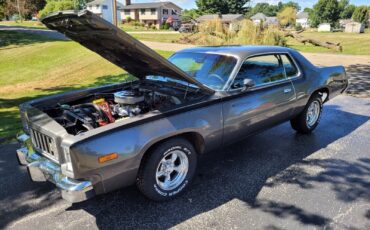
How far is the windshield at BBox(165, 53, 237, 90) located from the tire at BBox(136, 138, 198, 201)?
939 millimetres

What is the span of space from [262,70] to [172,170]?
2140 millimetres

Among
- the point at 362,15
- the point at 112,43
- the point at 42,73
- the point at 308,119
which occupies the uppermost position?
the point at 112,43

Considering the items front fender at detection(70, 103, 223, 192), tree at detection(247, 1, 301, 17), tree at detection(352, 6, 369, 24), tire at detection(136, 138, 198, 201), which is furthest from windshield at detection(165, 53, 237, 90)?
tree at detection(247, 1, 301, 17)

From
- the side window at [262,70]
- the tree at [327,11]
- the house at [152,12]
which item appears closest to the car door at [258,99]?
the side window at [262,70]

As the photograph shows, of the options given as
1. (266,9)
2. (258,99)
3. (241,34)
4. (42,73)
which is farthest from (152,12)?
(266,9)

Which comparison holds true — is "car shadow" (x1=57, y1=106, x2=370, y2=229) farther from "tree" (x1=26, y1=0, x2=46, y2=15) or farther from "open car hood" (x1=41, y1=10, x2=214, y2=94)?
"tree" (x1=26, y1=0, x2=46, y2=15)

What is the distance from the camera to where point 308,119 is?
550 centimetres

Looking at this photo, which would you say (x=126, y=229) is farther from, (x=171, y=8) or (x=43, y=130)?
(x=171, y=8)

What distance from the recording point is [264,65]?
4.71m

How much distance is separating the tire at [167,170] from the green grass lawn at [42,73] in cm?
348

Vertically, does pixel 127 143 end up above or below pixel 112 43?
below

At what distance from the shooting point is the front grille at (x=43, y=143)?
3.03m

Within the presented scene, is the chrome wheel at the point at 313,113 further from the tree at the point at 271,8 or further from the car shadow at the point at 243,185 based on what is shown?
the tree at the point at 271,8

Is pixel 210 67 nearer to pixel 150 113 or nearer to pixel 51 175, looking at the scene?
pixel 150 113
